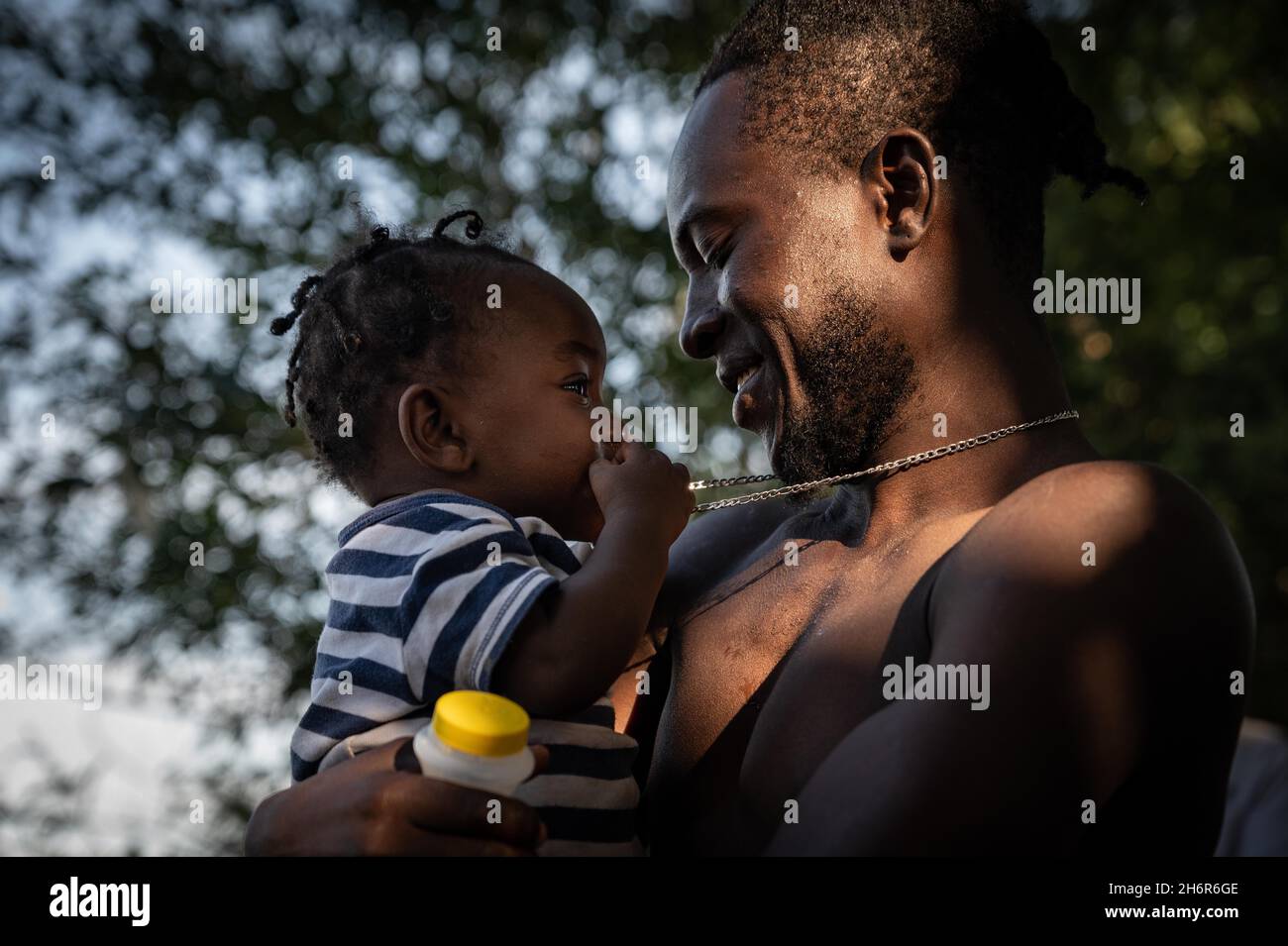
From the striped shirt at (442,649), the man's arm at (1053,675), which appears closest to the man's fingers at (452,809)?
the striped shirt at (442,649)

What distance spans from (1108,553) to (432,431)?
112 cm

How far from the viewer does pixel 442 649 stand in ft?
5.74

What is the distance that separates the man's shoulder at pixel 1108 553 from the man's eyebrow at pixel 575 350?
82cm

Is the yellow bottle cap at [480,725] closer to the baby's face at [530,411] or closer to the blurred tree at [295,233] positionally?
the baby's face at [530,411]

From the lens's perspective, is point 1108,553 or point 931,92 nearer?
point 1108,553

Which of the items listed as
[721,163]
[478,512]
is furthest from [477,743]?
[721,163]

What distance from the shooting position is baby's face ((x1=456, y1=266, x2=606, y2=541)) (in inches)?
84.4

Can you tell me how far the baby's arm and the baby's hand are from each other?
4 centimetres

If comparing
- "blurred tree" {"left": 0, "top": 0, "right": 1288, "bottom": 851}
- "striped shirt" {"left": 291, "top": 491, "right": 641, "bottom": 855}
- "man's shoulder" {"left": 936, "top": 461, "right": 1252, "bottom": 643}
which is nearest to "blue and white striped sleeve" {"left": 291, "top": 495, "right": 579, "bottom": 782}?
"striped shirt" {"left": 291, "top": 491, "right": 641, "bottom": 855}

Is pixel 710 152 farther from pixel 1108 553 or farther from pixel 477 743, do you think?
pixel 477 743

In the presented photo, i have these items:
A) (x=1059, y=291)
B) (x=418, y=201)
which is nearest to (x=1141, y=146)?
(x=418, y=201)

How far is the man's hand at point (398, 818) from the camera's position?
1.59m
